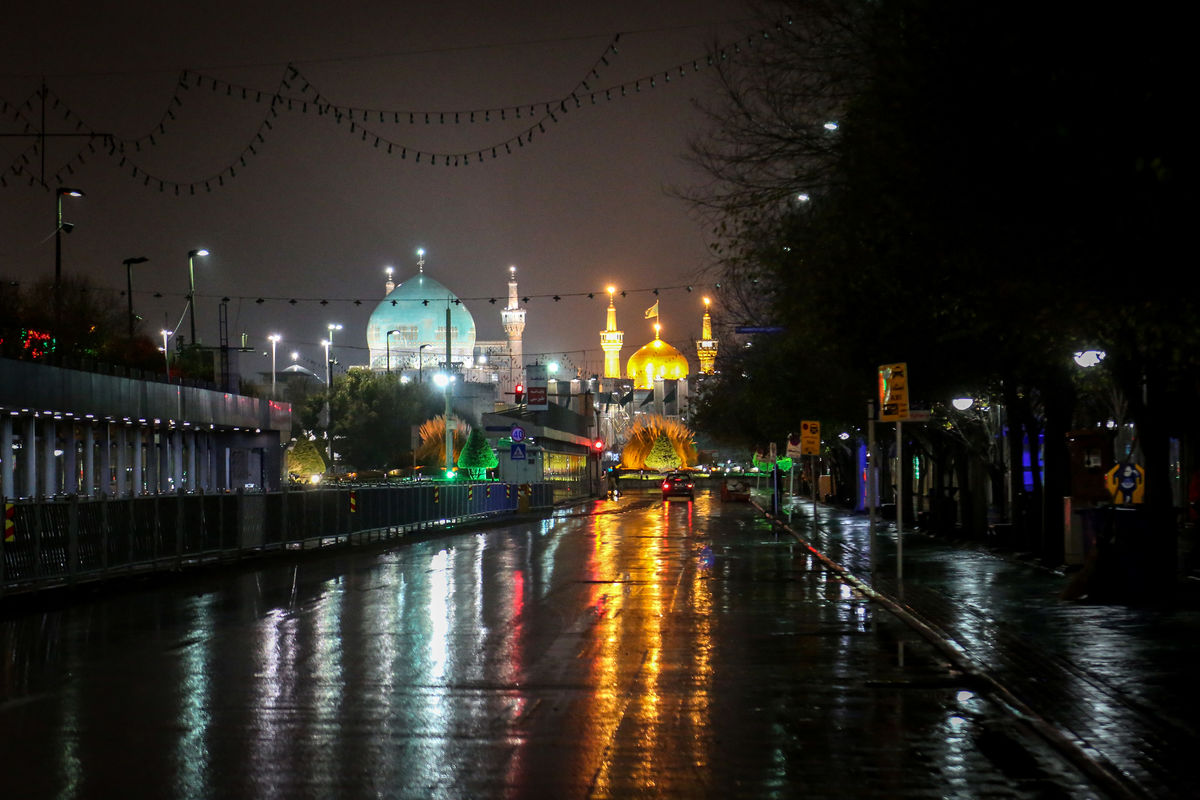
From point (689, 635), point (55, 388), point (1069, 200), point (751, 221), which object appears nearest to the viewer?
point (1069, 200)

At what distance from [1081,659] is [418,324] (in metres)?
125

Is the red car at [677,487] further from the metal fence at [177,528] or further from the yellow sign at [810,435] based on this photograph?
the yellow sign at [810,435]

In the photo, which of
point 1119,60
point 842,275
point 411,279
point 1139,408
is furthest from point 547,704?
point 411,279

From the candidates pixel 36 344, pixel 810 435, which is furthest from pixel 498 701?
pixel 36 344

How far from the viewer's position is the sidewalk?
28.2 ft

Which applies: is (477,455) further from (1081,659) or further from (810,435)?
(1081,659)

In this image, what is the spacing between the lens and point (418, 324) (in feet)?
445

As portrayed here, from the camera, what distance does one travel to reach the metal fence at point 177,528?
19.9 m

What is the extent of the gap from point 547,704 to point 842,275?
8.56 m

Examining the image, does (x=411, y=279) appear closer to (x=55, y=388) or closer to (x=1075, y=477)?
(x=55, y=388)

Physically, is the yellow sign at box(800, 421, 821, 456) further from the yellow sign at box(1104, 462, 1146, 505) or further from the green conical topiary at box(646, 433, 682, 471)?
the green conical topiary at box(646, 433, 682, 471)

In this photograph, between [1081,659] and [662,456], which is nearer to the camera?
[1081,659]

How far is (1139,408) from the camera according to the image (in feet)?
63.9

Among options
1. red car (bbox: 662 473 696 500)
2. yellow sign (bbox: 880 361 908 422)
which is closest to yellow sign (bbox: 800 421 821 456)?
yellow sign (bbox: 880 361 908 422)
